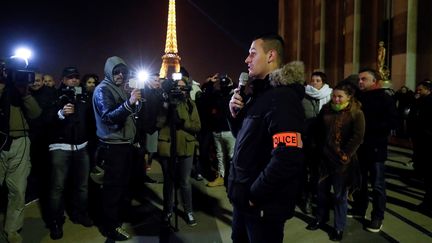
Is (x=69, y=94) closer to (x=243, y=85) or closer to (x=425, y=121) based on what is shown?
(x=243, y=85)

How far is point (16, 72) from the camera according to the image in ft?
13.6

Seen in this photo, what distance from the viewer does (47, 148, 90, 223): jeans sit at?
16.2 feet

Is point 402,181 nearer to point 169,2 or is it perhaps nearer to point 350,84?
point 350,84

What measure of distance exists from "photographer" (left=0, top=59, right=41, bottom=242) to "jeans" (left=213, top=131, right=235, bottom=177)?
3.73 metres

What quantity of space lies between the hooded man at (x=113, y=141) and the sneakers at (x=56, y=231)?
0.57 m

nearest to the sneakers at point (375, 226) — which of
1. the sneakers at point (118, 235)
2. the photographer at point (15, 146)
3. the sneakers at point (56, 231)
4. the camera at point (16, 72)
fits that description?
the sneakers at point (118, 235)

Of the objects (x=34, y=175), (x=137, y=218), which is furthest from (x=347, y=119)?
(x=34, y=175)

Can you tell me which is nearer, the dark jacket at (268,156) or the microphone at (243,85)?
the dark jacket at (268,156)

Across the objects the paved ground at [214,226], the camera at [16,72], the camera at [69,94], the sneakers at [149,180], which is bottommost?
A: the paved ground at [214,226]

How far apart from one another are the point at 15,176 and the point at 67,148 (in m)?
0.74

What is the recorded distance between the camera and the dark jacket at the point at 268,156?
2426mm

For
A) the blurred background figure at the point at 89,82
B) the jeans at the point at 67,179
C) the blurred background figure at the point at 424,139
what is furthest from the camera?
the blurred background figure at the point at 89,82

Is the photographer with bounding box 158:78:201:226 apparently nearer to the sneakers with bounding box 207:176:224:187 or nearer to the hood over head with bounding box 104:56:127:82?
the hood over head with bounding box 104:56:127:82

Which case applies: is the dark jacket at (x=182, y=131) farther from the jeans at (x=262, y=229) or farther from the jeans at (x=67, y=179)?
the jeans at (x=262, y=229)
